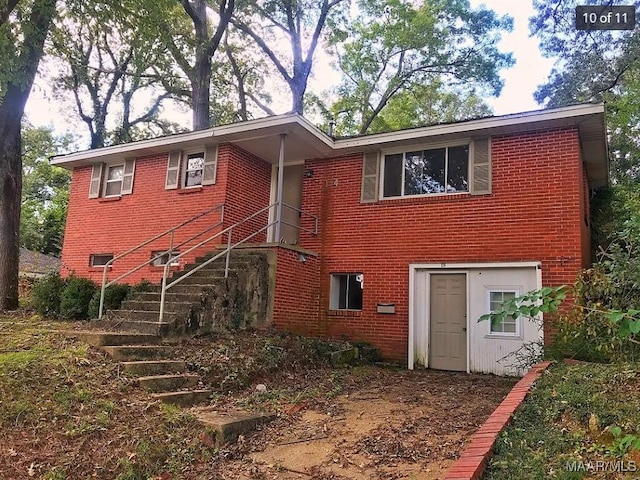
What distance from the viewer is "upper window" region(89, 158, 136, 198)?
1325cm

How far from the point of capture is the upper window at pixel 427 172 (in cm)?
1031

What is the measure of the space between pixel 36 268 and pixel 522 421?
22.6m

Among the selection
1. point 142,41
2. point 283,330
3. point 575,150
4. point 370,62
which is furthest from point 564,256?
point 370,62

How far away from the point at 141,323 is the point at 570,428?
20.2 feet

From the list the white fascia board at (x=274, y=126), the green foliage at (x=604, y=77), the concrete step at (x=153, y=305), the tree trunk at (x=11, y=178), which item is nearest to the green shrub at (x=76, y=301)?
the concrete step at (x=153, y=305)

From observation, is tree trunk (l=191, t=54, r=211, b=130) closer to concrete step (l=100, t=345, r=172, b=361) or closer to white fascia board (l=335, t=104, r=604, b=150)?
white fascia board (l=335, t=104, r=604, b=150)

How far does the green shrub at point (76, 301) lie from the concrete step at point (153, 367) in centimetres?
512

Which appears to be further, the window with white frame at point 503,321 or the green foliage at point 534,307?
the window with white frame at point 503,321

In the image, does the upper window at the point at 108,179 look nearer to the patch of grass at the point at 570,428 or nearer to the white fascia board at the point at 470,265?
the white fascia board at the point at 470,265

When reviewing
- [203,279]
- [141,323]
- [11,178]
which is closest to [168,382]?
[141,323]

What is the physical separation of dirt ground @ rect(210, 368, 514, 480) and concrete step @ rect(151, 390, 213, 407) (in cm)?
112

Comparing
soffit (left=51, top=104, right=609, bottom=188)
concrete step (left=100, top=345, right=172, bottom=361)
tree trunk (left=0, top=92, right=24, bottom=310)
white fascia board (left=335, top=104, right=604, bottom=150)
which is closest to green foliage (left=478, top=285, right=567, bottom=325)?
concrete step (left=100, top=345, right=172, bottom=361)

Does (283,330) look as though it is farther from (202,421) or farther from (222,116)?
(222,116)

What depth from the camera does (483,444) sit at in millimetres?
3604
